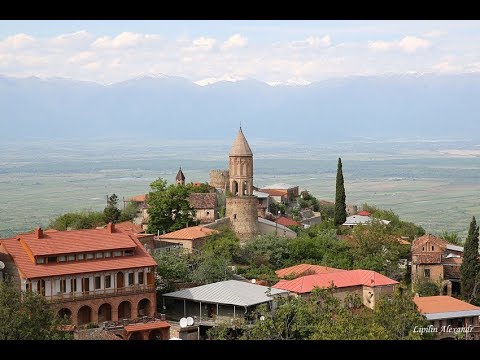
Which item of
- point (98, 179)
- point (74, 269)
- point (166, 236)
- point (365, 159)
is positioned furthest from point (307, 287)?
point (365, 159)

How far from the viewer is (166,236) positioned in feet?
109

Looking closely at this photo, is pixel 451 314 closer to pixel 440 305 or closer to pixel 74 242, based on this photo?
pixel 440 305

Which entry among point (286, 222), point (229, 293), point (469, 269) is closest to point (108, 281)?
point (229, 293)

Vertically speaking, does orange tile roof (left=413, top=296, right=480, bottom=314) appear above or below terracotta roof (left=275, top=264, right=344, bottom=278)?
below

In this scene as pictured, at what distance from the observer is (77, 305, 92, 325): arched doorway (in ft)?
75.5

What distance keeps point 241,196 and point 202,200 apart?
14.3 feet

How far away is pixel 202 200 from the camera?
40.8 m

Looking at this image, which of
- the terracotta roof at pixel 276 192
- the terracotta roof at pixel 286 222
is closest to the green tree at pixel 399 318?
the terracotta roof at pixel 286 222

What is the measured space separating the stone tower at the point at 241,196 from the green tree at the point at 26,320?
57.6 feet

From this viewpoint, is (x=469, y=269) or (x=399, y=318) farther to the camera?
(x=469, y=269)

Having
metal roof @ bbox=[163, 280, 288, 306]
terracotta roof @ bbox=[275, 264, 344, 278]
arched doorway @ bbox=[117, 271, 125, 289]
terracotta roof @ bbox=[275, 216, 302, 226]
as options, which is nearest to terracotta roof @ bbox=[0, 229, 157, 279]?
arched doorway @ bbox=[117, 271, 125, 289]

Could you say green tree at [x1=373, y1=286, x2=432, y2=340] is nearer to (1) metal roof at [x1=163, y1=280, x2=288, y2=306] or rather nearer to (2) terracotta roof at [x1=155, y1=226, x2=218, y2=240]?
(1) metal roof at [x1=163, y1=280, x2=288, y2=306]

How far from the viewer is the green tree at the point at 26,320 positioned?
17.2 m
